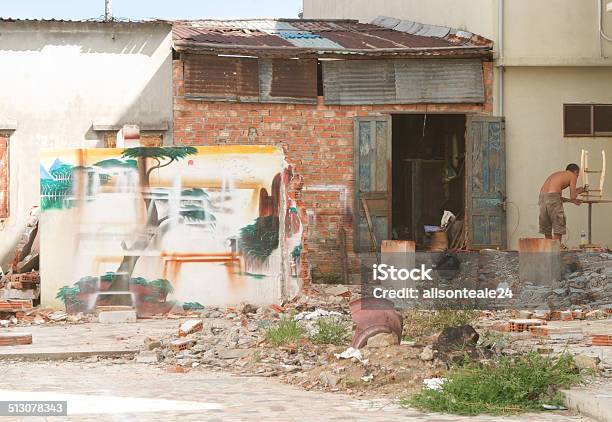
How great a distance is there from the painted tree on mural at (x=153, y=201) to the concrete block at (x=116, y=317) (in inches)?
24.2

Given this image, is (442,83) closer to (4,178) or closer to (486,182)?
(486,182)

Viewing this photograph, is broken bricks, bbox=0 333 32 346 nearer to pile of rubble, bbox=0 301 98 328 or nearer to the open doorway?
pile of rubble, bbox=0 301 98 328

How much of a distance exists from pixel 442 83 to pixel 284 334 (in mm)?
10069

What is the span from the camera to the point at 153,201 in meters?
16.5

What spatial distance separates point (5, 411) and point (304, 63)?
12.8 m

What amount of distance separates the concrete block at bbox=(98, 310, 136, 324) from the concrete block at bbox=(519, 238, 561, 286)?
5.69m

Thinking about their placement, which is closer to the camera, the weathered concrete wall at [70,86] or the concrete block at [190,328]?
the concrete block at [190,328]

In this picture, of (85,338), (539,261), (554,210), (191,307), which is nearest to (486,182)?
(554,210)

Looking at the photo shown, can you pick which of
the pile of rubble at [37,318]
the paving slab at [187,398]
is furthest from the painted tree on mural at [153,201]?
the paving slab at [187,398]

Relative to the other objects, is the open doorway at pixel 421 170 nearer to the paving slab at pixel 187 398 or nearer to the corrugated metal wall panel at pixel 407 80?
the corrugated metal wall panel at pixel 407 80

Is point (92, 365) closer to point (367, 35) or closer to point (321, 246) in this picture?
point (321, 246)

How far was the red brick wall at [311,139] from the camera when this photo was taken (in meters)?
A: 20.2

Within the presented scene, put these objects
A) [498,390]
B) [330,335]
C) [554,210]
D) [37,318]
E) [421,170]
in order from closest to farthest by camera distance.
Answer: [498,390], [330,335], [37,318], [554,210], [421,170]

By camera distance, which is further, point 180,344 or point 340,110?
point 340,110
